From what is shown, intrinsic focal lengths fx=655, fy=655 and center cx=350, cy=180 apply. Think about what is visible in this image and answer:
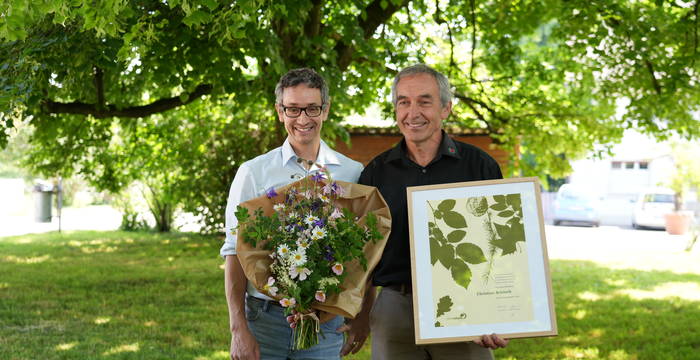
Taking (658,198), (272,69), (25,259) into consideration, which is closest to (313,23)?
(272,69)

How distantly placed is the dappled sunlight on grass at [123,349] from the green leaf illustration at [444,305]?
17.5 ft

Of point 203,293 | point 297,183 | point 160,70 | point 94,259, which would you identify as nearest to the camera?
point 297,183

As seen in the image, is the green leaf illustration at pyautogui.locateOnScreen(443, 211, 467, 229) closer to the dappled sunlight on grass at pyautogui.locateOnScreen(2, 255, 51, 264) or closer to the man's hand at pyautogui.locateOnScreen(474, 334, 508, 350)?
the man's hand at pyautogui.locateOnScreen(474, 334, 508, 350)

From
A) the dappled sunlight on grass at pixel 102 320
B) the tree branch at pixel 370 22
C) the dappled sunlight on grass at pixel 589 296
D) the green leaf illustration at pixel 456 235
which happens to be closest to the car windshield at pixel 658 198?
the dappled sunlight on grass at pixel 589 296

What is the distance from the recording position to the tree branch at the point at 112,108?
25.6 feet

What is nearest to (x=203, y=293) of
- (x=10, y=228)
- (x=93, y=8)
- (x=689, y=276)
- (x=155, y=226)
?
(x=93, y=8)

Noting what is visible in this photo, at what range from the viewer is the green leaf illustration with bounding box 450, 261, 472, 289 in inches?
106

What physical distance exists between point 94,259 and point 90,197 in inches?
1013

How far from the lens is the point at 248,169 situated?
2842 millimetres

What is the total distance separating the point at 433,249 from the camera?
273 centimetres

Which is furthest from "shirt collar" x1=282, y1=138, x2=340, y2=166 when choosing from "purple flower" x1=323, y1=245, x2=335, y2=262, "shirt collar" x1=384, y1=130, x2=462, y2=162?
"purple flower" x1=323, y1=245, x2=335, y2=262

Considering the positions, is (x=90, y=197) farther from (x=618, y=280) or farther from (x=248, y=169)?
(x=248, y=169)

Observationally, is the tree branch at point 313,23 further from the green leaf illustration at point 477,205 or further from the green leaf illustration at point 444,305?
the green leaf illustration at point 444,305

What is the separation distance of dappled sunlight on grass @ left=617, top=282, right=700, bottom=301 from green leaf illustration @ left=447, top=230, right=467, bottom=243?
30.4ft
